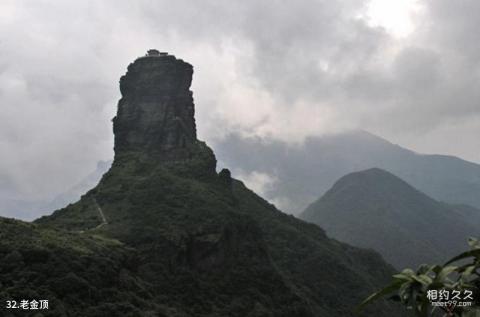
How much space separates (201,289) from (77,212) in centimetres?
4228

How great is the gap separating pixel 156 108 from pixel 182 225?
56363 millimetres

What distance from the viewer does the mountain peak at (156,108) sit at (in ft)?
557

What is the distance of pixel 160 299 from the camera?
343 ft

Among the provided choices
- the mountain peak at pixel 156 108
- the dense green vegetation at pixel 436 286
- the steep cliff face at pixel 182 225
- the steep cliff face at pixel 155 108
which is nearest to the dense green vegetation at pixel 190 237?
the steep cliff face at pixel 182 225

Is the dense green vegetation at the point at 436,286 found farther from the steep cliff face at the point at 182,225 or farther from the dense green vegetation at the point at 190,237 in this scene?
the steep cliff face at the point at 182,225

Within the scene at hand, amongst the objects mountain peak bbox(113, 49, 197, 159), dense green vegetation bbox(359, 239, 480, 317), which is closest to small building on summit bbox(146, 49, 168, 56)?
mountain peak bbox(113, 49, 197, 159)

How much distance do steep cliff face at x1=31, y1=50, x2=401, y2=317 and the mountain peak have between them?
12.8 inches

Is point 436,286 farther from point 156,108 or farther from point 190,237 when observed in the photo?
point 156,108

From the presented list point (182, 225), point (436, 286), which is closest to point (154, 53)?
point (182, 225)

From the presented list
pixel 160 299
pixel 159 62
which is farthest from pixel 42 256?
pixel 159 62

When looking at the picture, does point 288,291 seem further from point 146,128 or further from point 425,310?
point 425,310

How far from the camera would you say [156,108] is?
6821 inches

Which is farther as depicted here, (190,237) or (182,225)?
Result: (182,225)

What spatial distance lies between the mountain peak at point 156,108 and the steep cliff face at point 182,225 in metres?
0.33
